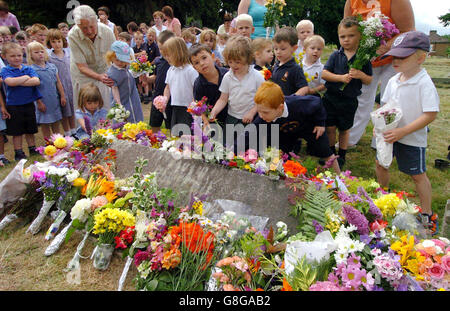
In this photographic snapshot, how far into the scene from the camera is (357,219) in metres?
2.20

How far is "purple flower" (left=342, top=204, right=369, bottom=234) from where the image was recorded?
219 cm

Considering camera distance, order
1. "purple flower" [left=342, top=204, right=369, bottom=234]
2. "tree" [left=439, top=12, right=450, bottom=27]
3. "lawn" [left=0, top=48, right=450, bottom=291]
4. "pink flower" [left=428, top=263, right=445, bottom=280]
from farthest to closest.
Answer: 1. "tree" [left=439, top=12, right=450, bottom=27]
2. "lawn" [left=0, top=48, right=450, bottom=291]
3. "purple flower" [left=342, top=204, right=369, bottom=234]
4. "pink flower" [left=428, top=263, right=445, bottom=280]

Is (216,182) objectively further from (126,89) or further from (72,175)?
(126,89)

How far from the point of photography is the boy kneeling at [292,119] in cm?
329

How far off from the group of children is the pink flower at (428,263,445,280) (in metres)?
1.17

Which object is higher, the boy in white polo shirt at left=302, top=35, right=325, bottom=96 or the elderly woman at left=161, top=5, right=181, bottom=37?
the elderly woman at left=161, top=5, right=181, bottom=37

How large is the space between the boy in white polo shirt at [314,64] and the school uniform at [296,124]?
1.15 metres

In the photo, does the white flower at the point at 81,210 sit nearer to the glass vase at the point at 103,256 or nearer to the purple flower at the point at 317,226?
the glass vase at the point at 103,256

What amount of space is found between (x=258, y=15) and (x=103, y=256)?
4871mm

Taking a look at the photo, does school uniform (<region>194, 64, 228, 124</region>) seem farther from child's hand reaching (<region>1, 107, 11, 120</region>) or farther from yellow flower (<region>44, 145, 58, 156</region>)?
child's hand reaching (<region>1, 107, 11, 120</region>)

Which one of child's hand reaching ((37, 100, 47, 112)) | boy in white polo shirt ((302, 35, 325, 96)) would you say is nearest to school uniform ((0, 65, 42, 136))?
child's hand reaching ((37, 100, 47, 112))
